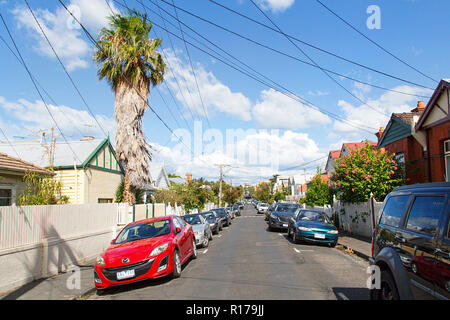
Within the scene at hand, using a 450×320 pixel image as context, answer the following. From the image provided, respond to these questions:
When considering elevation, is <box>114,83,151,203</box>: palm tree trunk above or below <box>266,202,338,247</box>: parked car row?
above

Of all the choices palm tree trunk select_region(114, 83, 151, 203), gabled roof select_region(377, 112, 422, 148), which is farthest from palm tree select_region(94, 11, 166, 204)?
gabled roof select_region(377, 112, 422, 148)

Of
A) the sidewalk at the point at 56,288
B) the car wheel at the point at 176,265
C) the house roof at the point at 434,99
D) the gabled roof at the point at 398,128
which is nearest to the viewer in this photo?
the sidewalk at the point at 56,288

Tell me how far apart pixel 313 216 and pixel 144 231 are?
805cm

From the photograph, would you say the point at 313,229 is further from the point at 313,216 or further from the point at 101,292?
the point at 101,292

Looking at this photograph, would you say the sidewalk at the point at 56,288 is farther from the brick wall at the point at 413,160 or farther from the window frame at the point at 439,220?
the brick wall at the point at 413,160

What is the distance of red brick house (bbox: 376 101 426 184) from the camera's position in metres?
15.0

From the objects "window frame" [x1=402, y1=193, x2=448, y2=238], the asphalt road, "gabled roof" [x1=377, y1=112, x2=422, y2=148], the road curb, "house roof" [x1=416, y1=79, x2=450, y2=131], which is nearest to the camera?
"window frame" [x1=402, y1=193, x2=448, y2=238]

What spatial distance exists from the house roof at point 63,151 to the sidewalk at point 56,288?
362 inches

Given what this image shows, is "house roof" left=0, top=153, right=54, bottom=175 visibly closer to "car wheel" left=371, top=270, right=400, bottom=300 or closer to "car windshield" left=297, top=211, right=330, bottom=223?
"car windshield" left=297, top=211, right=330, bottom=223

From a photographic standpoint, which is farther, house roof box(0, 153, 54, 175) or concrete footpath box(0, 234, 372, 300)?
house roof box(0, 153, 54, 175)

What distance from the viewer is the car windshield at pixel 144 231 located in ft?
28.8

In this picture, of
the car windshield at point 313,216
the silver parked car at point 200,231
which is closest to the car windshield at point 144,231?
the silver parked car at point 200,231
